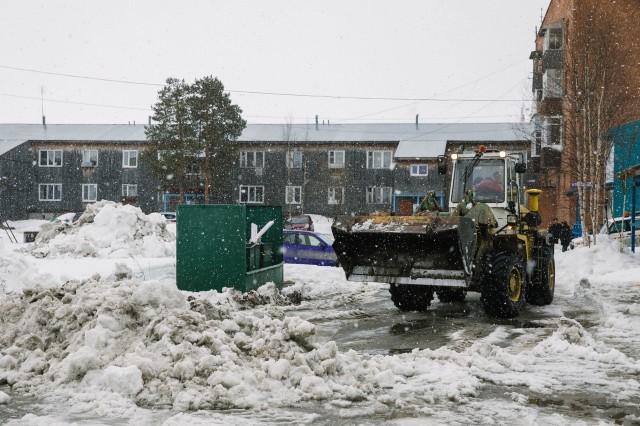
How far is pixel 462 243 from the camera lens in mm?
10477

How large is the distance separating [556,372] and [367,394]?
2.24m

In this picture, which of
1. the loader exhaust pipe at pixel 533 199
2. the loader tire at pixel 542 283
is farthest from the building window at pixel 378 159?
the loader tire at pixel 542 283

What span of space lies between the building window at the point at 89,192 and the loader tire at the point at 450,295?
46.2 meters

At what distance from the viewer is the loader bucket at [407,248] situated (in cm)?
1059

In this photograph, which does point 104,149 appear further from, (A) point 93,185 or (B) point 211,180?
(B) point 211,180

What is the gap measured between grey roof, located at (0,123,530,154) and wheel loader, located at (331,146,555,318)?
37.9 metres

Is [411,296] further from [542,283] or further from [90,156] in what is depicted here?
[90,156]

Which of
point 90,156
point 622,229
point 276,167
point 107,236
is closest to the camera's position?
point 622,229

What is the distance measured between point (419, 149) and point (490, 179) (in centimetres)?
3770

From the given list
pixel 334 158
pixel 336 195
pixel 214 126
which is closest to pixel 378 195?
pixel 336 195

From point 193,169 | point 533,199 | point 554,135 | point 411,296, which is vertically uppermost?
point 554,135

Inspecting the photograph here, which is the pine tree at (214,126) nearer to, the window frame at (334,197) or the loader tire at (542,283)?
the window frame at (334,197)

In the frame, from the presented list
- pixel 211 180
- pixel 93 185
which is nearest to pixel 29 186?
pixel 93 185

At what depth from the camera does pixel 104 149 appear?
54938 mm
